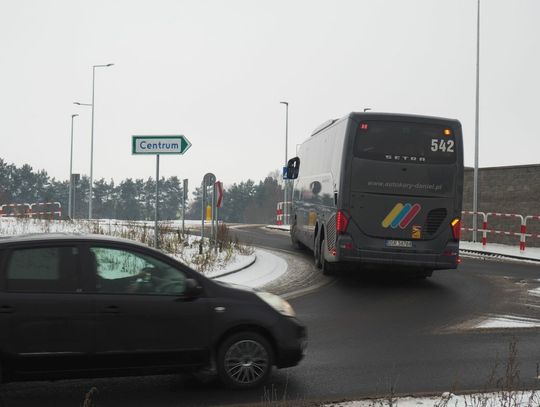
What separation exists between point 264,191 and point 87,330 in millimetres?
122937

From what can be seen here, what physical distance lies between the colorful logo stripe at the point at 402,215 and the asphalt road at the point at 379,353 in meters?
1.36

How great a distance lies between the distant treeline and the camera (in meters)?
91.3

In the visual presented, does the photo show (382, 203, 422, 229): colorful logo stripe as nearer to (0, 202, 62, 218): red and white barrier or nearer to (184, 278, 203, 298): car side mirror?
(184, 278, 203, 298): car side mirror

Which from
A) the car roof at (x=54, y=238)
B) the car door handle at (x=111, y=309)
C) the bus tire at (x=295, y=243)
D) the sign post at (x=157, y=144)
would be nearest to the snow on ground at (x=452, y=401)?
the car door handle at (x=111, y=309)

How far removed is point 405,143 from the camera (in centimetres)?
1173

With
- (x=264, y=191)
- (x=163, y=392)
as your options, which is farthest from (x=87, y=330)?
(x=264, y=191)

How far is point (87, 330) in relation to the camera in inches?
206

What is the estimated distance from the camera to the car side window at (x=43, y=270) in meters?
5.14

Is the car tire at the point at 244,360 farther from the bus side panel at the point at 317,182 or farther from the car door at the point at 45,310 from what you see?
the bus side panel at the point at 317,182

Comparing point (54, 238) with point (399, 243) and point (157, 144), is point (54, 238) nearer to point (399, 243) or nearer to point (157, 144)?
point (399, 243)

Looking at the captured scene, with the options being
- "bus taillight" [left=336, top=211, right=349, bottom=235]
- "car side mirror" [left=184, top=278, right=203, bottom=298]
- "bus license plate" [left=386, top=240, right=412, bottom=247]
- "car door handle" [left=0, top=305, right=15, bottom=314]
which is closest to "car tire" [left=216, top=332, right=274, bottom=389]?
"car side mirror" [left=184, top=278, right=203, bottom=298]

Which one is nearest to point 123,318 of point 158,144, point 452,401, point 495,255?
point 452,401

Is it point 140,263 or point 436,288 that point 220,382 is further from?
point 436,288

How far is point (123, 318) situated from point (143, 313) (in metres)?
0.18
